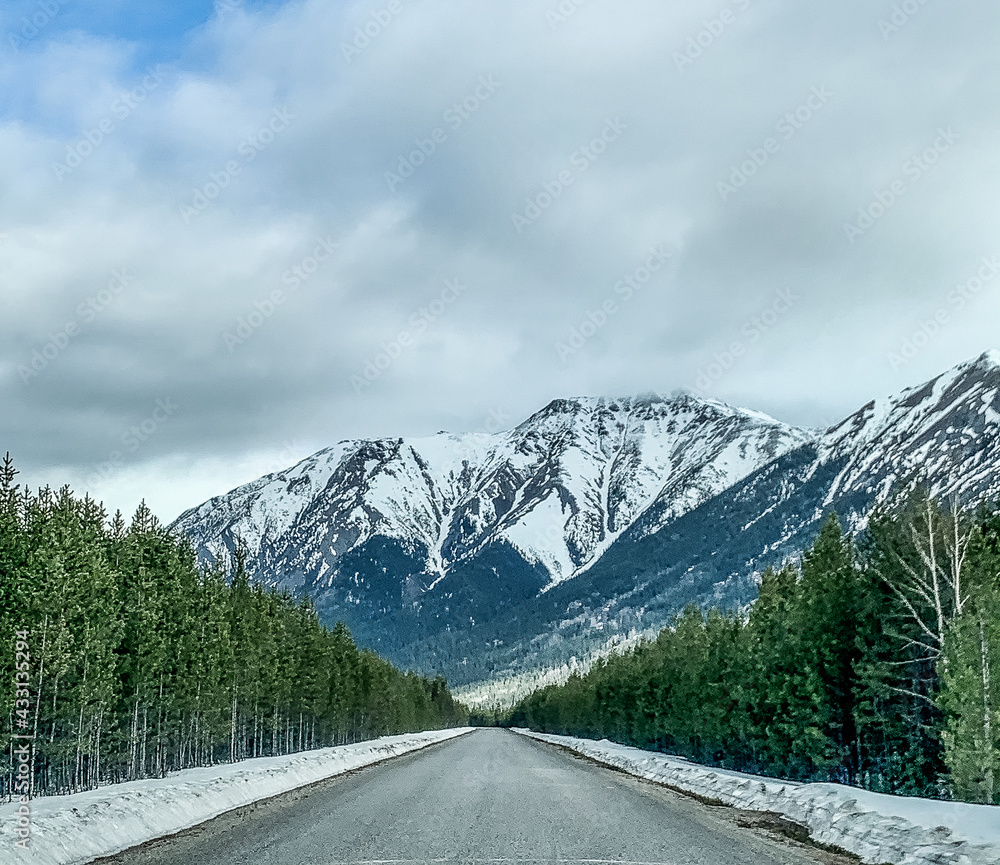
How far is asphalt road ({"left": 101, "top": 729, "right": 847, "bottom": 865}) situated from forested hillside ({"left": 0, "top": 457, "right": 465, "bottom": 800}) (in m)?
9.52

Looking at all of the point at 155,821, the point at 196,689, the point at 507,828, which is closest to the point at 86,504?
the point at 196,689

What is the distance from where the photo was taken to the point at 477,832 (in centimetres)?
1598

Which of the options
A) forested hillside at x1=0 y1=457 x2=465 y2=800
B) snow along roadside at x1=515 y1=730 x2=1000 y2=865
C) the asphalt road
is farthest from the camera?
forested hillside at x1=0 y1=457 x2=465 y2=800

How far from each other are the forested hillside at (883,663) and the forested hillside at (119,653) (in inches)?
1079

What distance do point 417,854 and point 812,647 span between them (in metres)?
32.6

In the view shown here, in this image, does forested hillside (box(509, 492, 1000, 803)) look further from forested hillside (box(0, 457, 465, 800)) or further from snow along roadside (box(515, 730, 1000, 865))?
forested hillside (box(0, 457, 465, 800))

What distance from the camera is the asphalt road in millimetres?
13141

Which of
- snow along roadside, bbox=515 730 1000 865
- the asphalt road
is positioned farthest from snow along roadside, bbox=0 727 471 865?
snow along roadside, bbox=515 730 1000 865

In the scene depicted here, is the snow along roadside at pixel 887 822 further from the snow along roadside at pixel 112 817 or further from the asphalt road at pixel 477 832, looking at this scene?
the snow along roadside at pixel 112 817

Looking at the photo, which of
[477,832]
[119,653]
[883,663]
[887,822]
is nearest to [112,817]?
[477,832]

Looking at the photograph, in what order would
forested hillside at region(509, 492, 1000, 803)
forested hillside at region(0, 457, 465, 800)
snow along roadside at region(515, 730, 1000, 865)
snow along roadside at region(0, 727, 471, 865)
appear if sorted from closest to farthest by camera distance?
snow along roadside at region(515, 730, 1000, 865) < snow along roadside at region(0, 727, 471, 865) < forested hillside at region(509, 492, 1000, 803) < forested hillside at region(0, 457, 465, 800)

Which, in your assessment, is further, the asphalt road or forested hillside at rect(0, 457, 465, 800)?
forested hillside at rect(0, 457, 465, 800)

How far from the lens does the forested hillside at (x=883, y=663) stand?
29.3 meters

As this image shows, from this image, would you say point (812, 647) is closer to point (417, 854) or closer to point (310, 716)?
point (417, 854)
